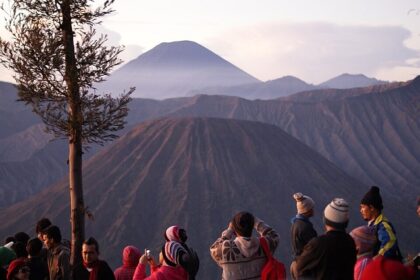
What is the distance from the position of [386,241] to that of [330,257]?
1.41 metres

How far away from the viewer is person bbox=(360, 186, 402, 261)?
6.75 metres

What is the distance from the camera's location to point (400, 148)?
76.2 m

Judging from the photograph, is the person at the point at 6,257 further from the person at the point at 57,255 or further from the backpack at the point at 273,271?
the backpack at the point at 273,271

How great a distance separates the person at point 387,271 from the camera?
4.25 meters

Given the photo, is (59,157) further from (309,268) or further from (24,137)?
(309,268)

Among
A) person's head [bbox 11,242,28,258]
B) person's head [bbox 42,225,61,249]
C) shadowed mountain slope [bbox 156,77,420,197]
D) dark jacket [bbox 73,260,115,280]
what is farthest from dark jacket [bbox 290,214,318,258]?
shadowed mountain slope [bbox 156,77,420,197]

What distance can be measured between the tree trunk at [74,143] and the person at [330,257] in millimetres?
6266

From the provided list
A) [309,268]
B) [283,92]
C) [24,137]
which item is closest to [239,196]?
[24,137]

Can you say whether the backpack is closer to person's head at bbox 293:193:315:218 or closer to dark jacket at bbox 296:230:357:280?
dark jacket at bbox 296:230:357:280

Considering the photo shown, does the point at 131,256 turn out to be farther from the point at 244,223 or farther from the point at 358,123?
the point at 358,123

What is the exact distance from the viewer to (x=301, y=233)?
300 inches

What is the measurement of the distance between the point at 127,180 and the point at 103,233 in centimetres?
940

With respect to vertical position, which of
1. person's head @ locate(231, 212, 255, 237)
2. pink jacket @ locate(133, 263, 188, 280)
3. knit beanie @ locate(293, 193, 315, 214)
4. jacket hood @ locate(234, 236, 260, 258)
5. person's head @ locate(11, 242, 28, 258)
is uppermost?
person's head @ locate(231, 212, 255, 237)

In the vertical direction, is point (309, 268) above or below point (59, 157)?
above
